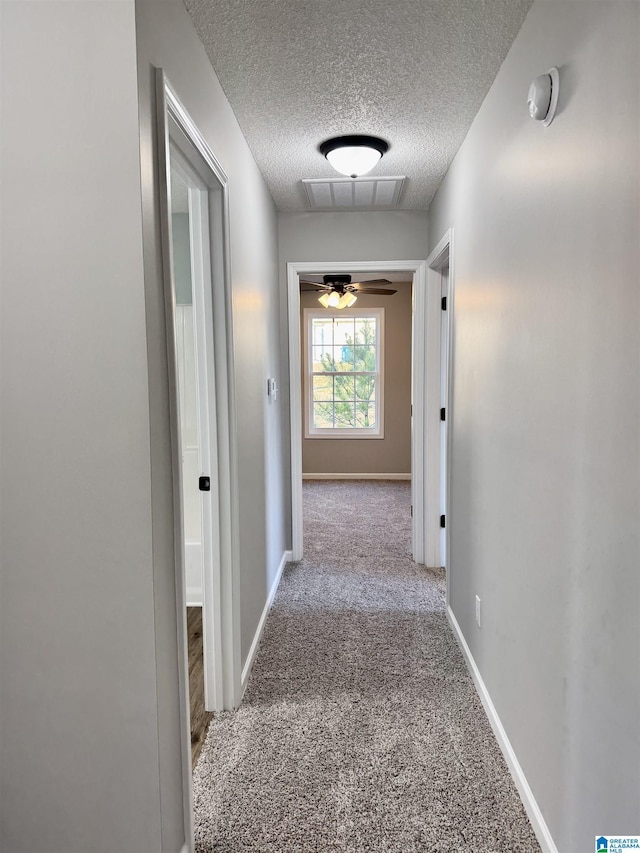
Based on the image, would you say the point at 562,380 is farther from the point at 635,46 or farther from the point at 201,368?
the point at 201,368

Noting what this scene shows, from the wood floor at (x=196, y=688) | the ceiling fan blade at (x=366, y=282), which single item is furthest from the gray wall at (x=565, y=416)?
the ceiling fan blade at (x=366, y=282)

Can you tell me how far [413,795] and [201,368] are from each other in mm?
1620

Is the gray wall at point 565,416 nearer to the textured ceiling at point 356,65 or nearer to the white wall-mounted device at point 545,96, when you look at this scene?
the white wall-mounted device at point 545,96

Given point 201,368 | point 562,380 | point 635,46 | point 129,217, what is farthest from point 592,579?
point 201,368

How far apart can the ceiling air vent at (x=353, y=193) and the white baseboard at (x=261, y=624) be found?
7.77 feet

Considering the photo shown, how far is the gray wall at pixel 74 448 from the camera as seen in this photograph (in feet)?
4.14

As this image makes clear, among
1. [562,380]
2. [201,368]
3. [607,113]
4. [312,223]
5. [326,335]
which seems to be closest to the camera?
[607,113]

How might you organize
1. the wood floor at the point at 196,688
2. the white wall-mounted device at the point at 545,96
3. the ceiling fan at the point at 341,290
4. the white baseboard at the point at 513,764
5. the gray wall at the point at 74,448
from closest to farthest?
the gray wall at the point at 74,448 → the white wall-mounted device at the point at 545,96 → the white baseboard at the point at 513,764 → the wood floor at the point at 196,688 → the ceiling fan at the point at 341,290


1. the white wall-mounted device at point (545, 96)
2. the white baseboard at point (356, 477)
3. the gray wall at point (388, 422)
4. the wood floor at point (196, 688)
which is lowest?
the wood floor at point (196, 688)

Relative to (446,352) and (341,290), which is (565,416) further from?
(341,290)

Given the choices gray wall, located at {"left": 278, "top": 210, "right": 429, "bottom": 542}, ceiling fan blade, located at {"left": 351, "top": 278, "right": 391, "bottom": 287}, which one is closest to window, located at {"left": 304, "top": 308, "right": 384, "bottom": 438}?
ceiling fan blade, located at {"left": 351, "top": 278, "right": 391, "bottom": 287}

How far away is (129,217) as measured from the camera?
1.27m

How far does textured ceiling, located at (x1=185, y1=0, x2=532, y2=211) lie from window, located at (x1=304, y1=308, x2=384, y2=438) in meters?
4.10

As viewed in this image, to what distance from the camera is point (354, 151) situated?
2.63 metres
